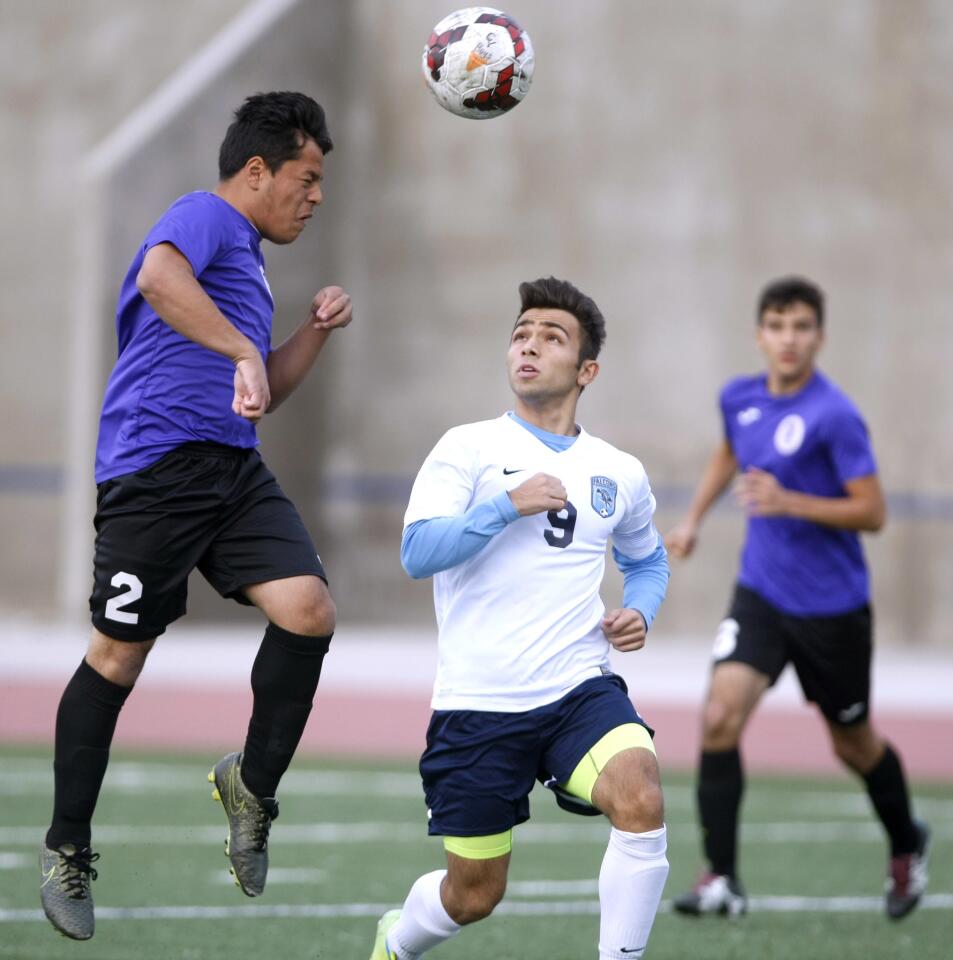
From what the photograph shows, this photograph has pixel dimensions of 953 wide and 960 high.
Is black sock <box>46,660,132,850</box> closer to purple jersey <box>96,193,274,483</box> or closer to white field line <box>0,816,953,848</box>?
purple jersey <box>96,193,274,483</box>

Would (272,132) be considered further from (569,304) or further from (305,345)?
(569,304)

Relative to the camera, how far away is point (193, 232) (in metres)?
5.01

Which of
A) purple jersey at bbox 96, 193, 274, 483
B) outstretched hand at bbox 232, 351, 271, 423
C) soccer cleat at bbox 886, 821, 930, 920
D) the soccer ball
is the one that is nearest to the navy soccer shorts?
outstretched hand at bbox 232, 351, 271, 423

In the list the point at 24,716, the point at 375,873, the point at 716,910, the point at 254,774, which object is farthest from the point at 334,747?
the point at 254,774

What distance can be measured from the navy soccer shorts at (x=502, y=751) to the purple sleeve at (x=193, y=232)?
1455 mm

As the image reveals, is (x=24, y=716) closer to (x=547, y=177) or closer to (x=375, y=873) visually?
(x=375, y=873)

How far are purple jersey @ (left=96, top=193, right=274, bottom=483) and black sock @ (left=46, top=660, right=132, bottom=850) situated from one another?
63 cm

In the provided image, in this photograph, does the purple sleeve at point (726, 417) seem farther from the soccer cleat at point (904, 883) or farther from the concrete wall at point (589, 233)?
the concrete wall at point (589, 233)

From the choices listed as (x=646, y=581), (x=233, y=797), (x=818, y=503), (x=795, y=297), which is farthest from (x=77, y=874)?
(x=795, y=297)

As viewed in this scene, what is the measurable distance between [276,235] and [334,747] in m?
7.78

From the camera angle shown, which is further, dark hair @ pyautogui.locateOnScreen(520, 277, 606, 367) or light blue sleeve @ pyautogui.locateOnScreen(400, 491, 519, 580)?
dark hair @ pyautogui.locateOnScreen(520, 277, 606, 367)

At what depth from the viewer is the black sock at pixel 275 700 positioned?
17.0 feet

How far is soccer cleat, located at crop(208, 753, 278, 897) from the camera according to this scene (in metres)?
5.14

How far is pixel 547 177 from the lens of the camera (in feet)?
60.3
